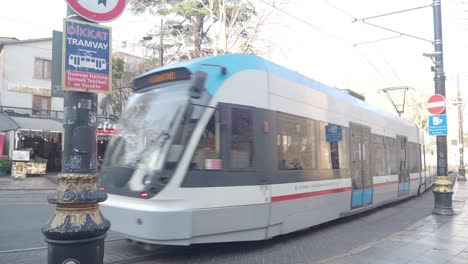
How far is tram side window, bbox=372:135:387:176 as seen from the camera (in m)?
12.2

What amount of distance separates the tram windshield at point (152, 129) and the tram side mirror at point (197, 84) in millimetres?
121

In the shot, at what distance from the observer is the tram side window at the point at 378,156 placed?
479 inches

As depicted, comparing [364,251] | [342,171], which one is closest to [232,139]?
[364,251]

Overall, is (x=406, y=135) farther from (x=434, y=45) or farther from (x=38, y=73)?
(x=38, y=73)

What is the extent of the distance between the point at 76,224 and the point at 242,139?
4.02 meters

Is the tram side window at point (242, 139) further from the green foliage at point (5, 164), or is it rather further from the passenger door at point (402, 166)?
the green foliage at point (5, 164)

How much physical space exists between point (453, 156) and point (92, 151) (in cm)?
5350

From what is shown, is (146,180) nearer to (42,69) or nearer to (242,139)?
(242,139)

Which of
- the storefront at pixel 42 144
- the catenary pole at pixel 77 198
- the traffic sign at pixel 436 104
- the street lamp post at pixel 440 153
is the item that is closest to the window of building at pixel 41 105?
the storefront at pixel 42 144

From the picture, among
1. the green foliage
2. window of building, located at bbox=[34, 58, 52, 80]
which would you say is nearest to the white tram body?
the green foliage

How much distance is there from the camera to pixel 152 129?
6.24 m

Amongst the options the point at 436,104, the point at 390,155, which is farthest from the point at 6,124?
the point at 436,104

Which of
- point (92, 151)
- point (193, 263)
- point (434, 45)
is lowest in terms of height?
point (193, 263)

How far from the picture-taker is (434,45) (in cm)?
1219
